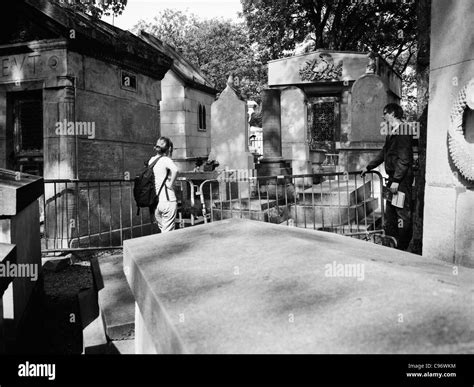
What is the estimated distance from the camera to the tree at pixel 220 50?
118ft

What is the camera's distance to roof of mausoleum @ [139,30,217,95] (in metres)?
19.1

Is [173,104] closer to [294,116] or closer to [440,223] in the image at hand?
[294,116]

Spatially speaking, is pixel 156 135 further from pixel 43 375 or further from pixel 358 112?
pixel 43 375

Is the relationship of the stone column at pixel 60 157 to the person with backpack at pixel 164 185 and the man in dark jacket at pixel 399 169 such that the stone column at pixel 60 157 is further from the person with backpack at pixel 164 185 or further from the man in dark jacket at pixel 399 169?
the man in dark jacket at pixel 399 169

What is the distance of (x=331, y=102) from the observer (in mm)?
27672

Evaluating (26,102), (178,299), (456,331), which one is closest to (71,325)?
(178,299)

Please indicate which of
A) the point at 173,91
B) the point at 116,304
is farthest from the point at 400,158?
the point at 173,91

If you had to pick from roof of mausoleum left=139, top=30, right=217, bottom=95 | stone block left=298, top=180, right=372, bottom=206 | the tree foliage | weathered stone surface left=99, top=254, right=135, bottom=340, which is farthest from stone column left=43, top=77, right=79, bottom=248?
the tree foliage

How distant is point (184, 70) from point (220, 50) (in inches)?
781

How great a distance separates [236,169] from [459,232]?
327 inches

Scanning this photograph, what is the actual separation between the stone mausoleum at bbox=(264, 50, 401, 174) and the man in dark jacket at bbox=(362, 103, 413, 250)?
4.70m

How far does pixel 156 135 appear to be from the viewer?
33.1 feet

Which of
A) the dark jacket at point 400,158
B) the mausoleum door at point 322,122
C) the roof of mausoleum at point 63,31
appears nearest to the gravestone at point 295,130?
the roof of mausoleum at point 63,31

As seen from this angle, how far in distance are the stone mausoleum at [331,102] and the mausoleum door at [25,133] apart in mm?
7126
